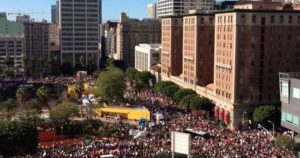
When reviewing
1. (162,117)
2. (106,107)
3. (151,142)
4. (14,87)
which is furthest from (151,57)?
(151,142)

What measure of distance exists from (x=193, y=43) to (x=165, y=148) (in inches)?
2315

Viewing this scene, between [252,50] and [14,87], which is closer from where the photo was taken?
[252,50]

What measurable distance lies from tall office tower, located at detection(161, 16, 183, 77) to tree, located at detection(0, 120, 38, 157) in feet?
264

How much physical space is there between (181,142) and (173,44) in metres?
101

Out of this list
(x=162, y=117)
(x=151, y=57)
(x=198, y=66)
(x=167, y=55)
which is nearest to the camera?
(x=162, y=117)

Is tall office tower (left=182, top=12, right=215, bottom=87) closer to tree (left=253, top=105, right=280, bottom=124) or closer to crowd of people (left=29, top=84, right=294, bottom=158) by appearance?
crowd of people (left=29, top=84, right=294, bottom=158)

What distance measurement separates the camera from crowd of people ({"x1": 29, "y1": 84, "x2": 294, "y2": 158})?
214ft

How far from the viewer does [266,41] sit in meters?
93.8

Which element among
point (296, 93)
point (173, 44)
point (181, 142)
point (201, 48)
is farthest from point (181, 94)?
point (181, 142)

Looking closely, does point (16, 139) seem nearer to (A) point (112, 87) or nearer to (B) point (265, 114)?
(B) point (265, 114)

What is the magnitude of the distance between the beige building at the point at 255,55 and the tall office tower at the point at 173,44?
146 feet

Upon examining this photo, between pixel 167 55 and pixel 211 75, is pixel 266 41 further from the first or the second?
pixel 167 55

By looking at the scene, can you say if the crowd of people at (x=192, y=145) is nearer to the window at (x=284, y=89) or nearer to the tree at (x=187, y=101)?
the window at (x=284, y=89)

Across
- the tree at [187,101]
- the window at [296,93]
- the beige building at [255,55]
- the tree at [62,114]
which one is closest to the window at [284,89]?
the window at [296,93]
